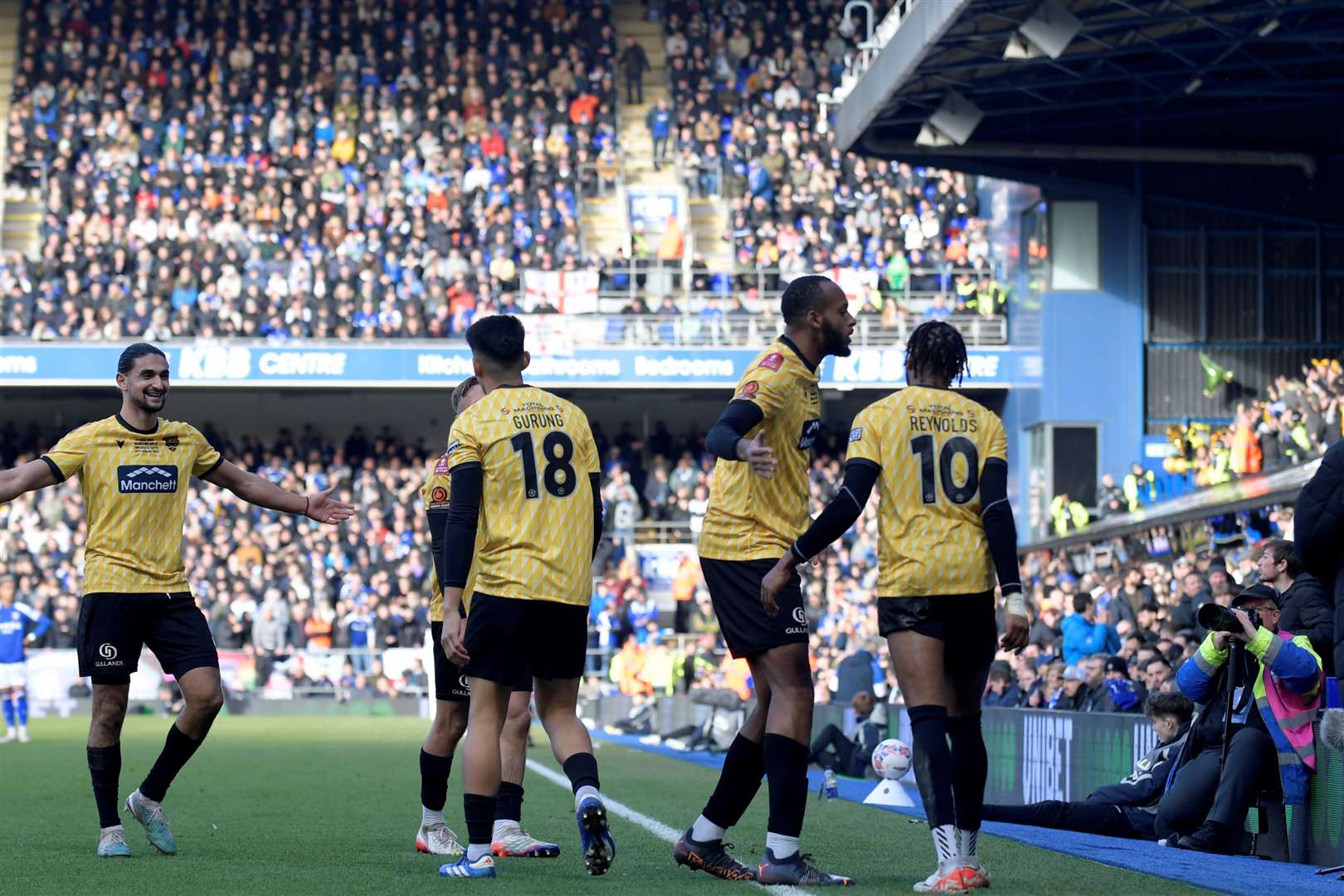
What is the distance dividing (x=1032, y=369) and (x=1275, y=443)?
1034 cm

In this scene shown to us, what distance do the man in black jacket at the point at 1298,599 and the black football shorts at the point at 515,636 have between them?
3334mm

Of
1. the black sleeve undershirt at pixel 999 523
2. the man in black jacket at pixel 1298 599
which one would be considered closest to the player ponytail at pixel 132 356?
the black sleeve undershirt at pixel 999 523

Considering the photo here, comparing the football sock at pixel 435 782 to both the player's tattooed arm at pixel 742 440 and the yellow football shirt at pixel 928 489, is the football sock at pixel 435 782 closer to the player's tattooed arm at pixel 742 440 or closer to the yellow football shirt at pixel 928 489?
the player's tattooed arm at pixel 742 440

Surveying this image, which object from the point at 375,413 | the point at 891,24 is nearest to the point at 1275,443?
the point at 891,24

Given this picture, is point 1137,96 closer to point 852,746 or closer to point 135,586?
point 852,746

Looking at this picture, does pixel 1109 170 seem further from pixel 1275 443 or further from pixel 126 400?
pixel 126 400

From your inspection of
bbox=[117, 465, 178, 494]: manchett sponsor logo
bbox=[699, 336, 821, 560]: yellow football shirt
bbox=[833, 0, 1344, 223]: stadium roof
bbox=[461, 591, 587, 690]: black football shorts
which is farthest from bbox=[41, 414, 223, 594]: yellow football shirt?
bbox=[833, 0, 1344, 223]: stadium roof

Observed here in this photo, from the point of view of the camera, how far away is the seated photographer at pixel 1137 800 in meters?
11.1

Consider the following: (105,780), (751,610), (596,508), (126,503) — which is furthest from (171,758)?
(751,610)

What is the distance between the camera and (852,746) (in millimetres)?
17641

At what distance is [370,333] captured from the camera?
36.8 metres

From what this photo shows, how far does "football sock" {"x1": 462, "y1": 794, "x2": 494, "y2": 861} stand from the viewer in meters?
7.34

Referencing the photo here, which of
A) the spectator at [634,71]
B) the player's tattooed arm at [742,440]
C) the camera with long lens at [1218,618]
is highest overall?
the spectator at [634,71]

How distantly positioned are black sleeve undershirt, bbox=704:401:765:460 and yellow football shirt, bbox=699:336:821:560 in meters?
0.07
